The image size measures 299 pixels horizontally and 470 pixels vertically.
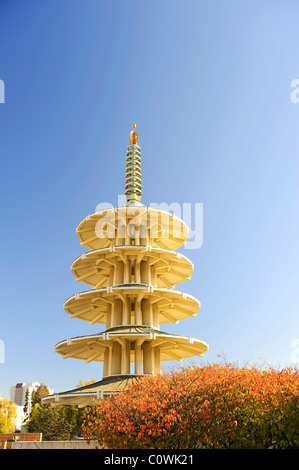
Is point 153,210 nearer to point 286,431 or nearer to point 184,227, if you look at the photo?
point 184,227

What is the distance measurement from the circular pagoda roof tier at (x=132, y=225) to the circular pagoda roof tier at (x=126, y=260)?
2206 millimetres

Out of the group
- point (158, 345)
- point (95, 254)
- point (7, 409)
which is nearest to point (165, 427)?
point (158, 345)

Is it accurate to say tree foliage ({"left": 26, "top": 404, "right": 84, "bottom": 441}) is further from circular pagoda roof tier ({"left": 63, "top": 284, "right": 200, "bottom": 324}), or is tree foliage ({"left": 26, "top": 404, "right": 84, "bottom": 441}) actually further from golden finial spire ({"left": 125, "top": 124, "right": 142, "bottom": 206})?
golden finial spire ({"left": 125, "top": 124, "right": 142, "bottom": 206})

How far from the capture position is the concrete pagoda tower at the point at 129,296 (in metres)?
35.3

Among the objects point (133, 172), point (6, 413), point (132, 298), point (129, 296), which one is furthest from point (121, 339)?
point (6, 413)

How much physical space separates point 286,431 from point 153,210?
26.1m

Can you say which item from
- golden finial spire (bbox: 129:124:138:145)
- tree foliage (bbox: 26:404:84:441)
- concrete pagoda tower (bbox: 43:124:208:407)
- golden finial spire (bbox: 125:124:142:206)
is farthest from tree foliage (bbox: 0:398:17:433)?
golden finial spire (bbox: 129:124:138:145)

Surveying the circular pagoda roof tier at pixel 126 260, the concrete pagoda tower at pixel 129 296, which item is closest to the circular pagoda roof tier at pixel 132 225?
the concrete pagoda tower at pixel 129 296

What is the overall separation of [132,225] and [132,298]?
7717 millimetres

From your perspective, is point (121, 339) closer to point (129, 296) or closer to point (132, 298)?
point (129, 296)

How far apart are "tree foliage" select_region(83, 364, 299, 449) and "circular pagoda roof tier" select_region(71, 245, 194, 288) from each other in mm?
17285

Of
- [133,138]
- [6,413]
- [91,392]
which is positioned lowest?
[91,392]

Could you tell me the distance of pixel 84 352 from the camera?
136 feet

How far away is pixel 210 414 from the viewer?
65.1 feet
